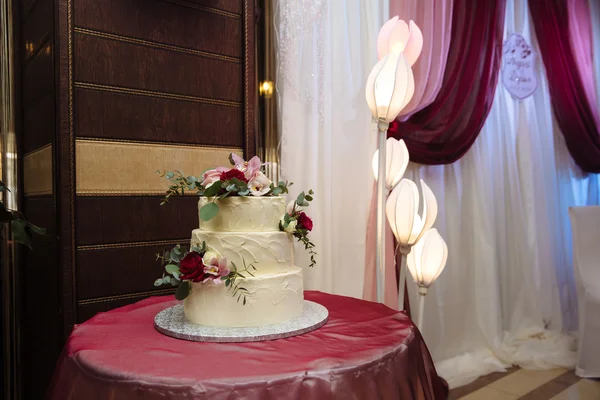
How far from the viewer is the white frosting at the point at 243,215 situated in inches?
55.4

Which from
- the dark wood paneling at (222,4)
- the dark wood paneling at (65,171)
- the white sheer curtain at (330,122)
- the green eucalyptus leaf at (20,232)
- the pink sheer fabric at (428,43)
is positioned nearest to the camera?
the green eucalyptus leaf at (20,232)

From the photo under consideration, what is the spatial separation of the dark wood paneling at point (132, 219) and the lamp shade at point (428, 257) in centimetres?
108

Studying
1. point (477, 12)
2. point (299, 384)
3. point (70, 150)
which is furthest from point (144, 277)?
point (477, 12)

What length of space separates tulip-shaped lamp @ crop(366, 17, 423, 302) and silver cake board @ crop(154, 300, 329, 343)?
904mm

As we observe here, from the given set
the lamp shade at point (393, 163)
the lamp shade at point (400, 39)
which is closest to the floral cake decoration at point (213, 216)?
the lamp shade at point (393, 163)

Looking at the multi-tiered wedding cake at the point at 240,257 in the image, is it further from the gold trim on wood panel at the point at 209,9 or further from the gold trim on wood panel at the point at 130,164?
the gold trim on wood panel at the point at 209,9

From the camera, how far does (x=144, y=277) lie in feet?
7.06

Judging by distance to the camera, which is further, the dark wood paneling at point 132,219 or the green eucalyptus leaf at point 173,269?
the dark wood paneling at point 132,219

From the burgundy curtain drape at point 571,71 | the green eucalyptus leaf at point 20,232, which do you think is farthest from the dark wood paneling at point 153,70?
the burgundy curtain drape at point 571,71

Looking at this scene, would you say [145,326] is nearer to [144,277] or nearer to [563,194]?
[144,277]

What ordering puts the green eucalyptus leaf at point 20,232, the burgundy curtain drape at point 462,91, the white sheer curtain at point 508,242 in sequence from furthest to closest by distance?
1. the white sheer curtain at point 508,242
2. the burgundy curtain drape at point 462,91
3. the green eucalyptus leaf at point 20,232

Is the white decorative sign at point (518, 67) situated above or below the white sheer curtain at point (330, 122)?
above


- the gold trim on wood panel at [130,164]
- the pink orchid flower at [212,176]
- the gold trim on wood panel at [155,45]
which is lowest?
the pink orchid flower at [212,176]

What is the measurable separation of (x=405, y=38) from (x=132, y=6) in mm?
1232
